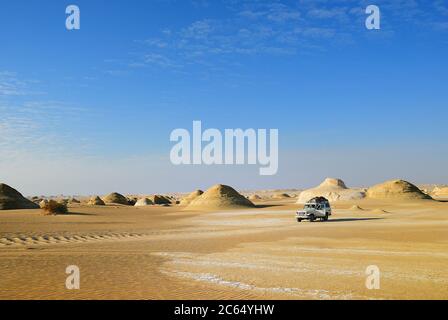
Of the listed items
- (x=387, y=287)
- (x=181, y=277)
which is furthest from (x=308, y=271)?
(x=181, y=277)

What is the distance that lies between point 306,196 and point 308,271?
248ft

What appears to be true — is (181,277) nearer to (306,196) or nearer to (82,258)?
(82,258)

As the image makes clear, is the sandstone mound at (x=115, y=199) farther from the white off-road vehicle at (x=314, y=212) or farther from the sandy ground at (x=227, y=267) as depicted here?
the sandy ground at (x=227, y=267)

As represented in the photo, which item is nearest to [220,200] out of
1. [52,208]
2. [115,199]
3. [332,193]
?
[332,193]

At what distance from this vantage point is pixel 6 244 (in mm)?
21391

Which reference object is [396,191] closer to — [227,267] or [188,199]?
[188,199]

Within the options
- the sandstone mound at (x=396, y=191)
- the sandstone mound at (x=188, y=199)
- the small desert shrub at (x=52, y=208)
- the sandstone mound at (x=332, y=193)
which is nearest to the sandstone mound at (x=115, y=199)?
the sandstone mound at (x=188, y=199)

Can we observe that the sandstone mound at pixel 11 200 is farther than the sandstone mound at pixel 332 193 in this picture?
No

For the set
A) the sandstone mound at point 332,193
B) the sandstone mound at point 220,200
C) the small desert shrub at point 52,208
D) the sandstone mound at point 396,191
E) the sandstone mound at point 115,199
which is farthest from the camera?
the sandstone mound at point 115,199

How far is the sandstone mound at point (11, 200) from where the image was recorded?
58.6 meters

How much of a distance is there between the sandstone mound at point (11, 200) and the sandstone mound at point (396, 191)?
197 ft

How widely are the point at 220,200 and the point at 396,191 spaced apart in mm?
33739
